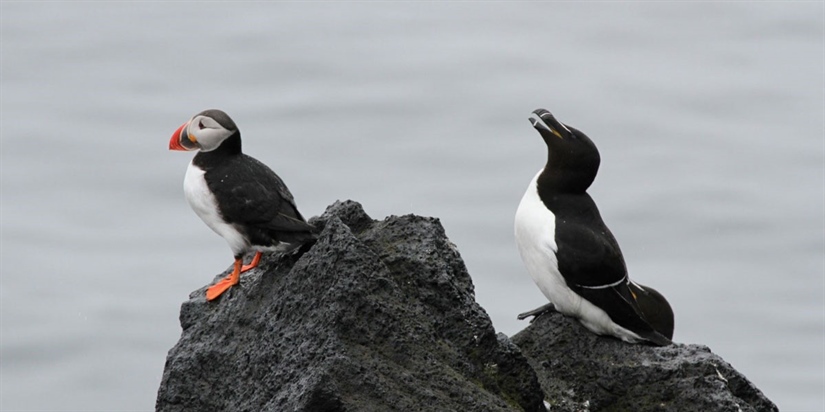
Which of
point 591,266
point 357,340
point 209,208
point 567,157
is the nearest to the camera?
point 357,340

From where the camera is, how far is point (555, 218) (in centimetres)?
665

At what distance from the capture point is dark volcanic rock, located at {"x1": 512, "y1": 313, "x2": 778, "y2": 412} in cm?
564

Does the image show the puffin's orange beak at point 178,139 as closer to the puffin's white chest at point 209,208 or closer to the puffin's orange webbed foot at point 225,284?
the puffin's white chest at point 209,208

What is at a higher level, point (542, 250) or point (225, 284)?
point (542, 250)

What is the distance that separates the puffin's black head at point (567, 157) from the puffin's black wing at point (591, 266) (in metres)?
0.23

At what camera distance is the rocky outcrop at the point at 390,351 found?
495cm

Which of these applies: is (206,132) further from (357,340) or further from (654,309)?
(654,309)

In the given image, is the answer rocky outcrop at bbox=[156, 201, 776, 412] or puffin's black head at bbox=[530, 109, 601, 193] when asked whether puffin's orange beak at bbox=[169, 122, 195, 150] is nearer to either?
rocky outcrop at bbox=[156, 201, 776, 412]

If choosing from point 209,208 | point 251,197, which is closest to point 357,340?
point 251,197

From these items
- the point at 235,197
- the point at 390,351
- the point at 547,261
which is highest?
the point at 235,197

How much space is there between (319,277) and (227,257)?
1177 cm

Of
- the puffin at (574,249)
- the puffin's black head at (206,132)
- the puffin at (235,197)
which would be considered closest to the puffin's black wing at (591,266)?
the puffin at (574,249)

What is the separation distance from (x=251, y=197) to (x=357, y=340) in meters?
1.46

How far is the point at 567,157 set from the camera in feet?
21.8
